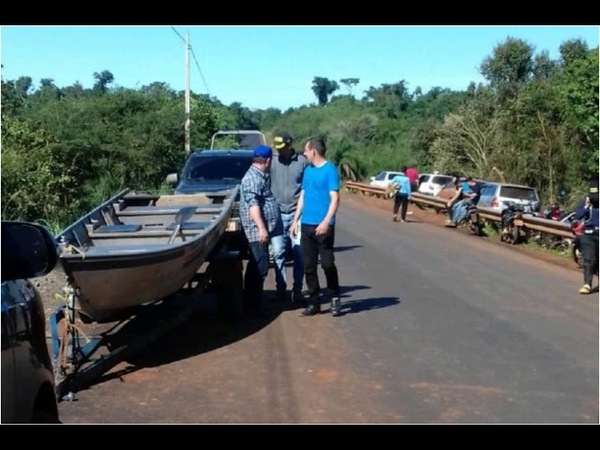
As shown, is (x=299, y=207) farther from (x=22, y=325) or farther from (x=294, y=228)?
(x=22, y=325)

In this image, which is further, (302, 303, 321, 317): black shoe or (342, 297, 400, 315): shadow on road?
(342, 297, 400, 315): shadow on road

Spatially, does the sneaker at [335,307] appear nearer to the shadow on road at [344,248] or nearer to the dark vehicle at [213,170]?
the dark vehicle at [213,170]

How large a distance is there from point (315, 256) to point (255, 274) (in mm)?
723

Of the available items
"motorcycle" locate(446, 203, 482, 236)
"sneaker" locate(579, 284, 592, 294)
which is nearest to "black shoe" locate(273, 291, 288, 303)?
"sneaker" locate(579, 284, 592, 294)

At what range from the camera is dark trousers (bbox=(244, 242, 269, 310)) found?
36.6 ft

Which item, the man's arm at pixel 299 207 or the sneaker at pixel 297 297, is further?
the sneaker at pixel 297 297

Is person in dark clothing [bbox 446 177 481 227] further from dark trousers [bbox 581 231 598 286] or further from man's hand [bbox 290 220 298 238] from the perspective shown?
man's hand [bbox 290 220 298 238]

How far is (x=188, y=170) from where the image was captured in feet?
58.0

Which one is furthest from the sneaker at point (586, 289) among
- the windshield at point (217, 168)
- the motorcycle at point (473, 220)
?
the motorcycle at point (473, 220)

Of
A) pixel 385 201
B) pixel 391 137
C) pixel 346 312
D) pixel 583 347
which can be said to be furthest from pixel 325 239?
pixel 391 137

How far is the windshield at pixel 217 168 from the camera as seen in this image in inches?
691

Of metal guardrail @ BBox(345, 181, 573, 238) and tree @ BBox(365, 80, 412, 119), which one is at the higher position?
tree @ BBox(365, 80, 412, 119)

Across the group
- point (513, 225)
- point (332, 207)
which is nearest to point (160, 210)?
point (332, 207)

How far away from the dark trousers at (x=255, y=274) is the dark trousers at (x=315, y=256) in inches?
17.5
